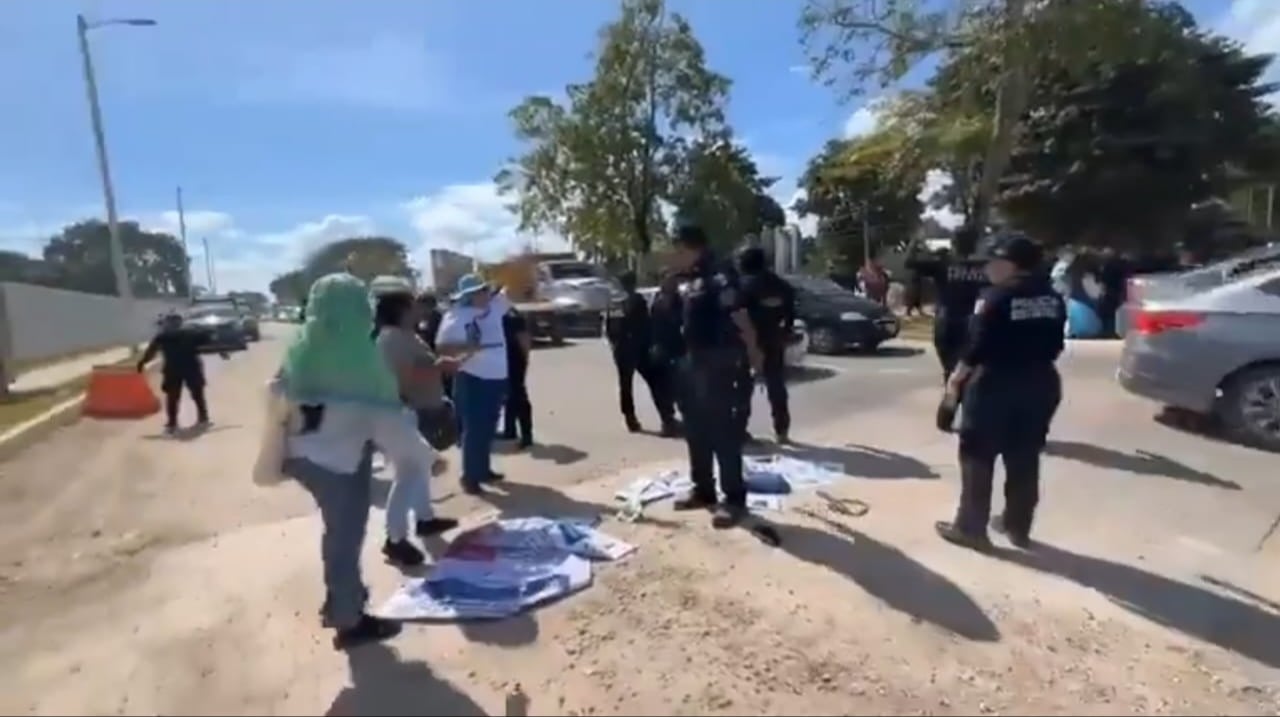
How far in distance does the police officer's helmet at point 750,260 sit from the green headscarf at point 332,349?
12.6 feet

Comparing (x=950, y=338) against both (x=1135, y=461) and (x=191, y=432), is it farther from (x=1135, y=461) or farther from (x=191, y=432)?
(x=191, y=432)

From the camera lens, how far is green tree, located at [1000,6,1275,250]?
3341 cm

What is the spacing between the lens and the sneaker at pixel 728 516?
5.89 meters

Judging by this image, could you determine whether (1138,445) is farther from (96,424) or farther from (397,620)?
(96,424)

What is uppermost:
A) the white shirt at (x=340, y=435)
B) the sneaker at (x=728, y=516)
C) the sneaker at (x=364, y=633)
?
the white shirt at (x=340, y=435)

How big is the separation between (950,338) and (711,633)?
428cm

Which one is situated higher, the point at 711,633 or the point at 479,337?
the point at 479,337

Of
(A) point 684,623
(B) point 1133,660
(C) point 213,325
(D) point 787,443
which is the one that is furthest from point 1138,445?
(C) point 213,325

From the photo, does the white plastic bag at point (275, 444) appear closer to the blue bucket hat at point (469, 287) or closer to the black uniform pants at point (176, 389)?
→ the blue bucket hat at point (469, 287)

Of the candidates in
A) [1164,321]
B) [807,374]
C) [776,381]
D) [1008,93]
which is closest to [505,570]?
[776,381]

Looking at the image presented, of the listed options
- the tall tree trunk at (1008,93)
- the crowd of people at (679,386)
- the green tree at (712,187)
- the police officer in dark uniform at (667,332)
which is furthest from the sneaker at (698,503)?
the green tree at (712,187)

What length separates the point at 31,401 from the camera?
1681cm

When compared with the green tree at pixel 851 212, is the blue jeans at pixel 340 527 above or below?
below

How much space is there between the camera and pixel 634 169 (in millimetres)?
36656
